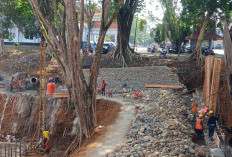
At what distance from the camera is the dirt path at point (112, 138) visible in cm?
1007

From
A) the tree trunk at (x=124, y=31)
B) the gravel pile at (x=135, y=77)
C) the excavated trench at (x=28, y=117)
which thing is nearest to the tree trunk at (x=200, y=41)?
the gravel pile at (x=135, y=77)

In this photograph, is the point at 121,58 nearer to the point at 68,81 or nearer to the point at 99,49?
the point at 68,81

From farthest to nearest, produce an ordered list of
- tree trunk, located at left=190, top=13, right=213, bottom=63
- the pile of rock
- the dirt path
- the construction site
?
tree trunk, located at left=190, top=13, right=213, bottom=63 → the construction site → the dirt path → the pile of rock

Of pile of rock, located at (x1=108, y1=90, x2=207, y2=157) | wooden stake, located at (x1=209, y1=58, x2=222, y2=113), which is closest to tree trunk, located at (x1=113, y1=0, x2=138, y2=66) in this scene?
pile of rock, located at (x1=108, y1=90, x2=207, y2=157)

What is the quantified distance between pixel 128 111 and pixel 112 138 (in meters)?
4.26

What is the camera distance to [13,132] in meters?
19.4

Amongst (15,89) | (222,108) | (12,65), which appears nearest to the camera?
(222,108)

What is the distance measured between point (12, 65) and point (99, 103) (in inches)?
634

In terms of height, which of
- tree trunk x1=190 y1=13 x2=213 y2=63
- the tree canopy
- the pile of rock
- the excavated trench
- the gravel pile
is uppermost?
the tree canopy

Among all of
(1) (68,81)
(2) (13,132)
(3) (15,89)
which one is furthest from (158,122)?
(3) (15,89)

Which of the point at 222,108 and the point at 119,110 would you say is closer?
→ the point at 222,108

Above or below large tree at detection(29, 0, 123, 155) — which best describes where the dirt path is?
below

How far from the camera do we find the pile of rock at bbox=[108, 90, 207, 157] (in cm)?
943

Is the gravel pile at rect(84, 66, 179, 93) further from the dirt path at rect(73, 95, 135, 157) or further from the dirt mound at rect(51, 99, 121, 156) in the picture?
the dirt path at rect(73, 95, 135, 157)
